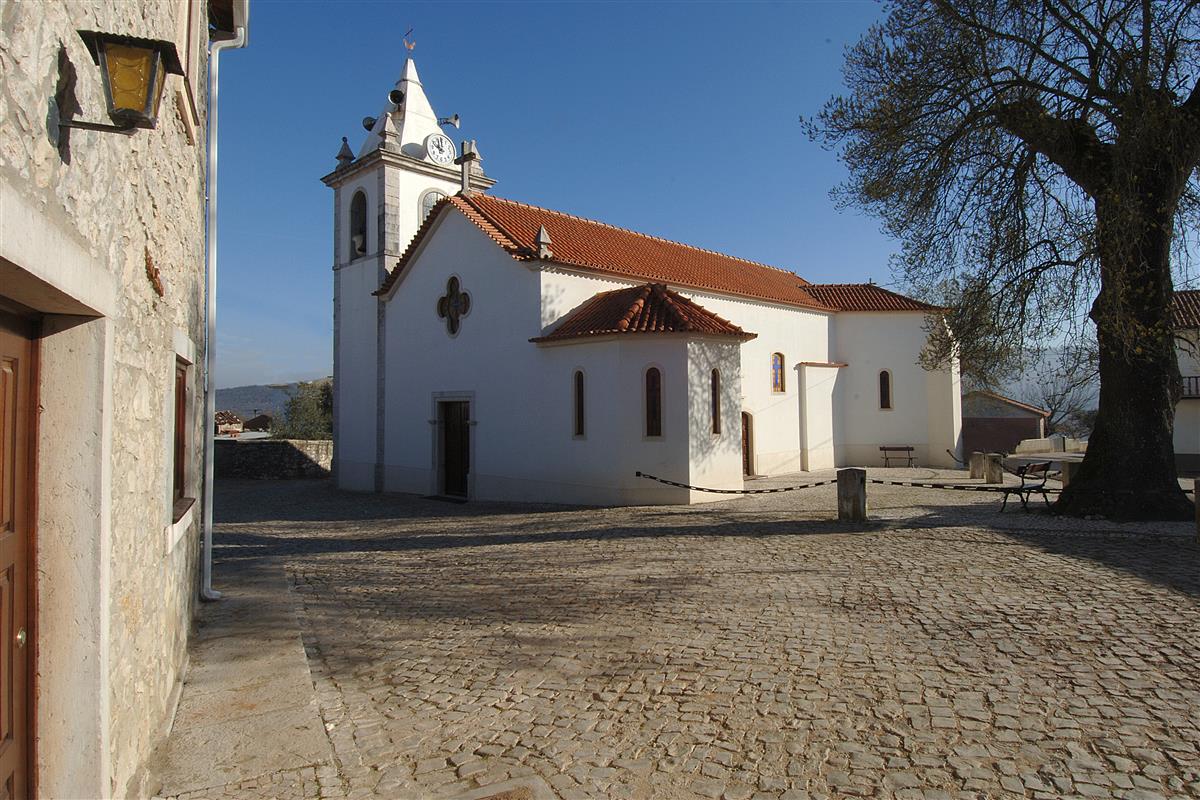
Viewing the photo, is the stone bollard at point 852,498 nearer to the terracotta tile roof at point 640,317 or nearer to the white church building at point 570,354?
the white church building at point 570,354

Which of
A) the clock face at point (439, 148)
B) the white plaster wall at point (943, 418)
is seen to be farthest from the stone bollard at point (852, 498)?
the clock face at point (439, 148)

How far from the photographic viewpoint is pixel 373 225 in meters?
22.5

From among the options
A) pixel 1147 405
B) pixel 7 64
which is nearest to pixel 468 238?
pixel 1147 405

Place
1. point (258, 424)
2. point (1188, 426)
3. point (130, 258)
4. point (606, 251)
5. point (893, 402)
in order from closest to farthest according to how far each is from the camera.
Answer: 1. point (130, 258)
2. point (606, 251)
3. point (893, 402)
4. point (1188, 426)
5. point (258, 424)

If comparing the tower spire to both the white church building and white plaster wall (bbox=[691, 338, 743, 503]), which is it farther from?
white plaster wall (bbox=[691, 338, 743, 503])

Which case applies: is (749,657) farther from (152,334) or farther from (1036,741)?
(152,334)

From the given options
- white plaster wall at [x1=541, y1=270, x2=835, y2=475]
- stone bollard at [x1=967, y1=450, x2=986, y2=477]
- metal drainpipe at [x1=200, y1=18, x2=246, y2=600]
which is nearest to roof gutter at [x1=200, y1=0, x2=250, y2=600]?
metal drainpipe at [x1=200, y1=18, x2=246, y2=600]

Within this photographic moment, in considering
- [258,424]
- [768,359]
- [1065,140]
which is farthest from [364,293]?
[258,424]

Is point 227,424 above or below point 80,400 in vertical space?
above

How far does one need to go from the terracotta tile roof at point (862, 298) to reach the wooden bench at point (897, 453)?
4907 mm

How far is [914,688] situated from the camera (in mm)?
4754

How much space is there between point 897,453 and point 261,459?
23413 millimetres

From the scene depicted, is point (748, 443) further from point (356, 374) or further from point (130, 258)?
point (130, 258)

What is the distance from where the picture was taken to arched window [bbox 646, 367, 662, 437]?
16.0 m
